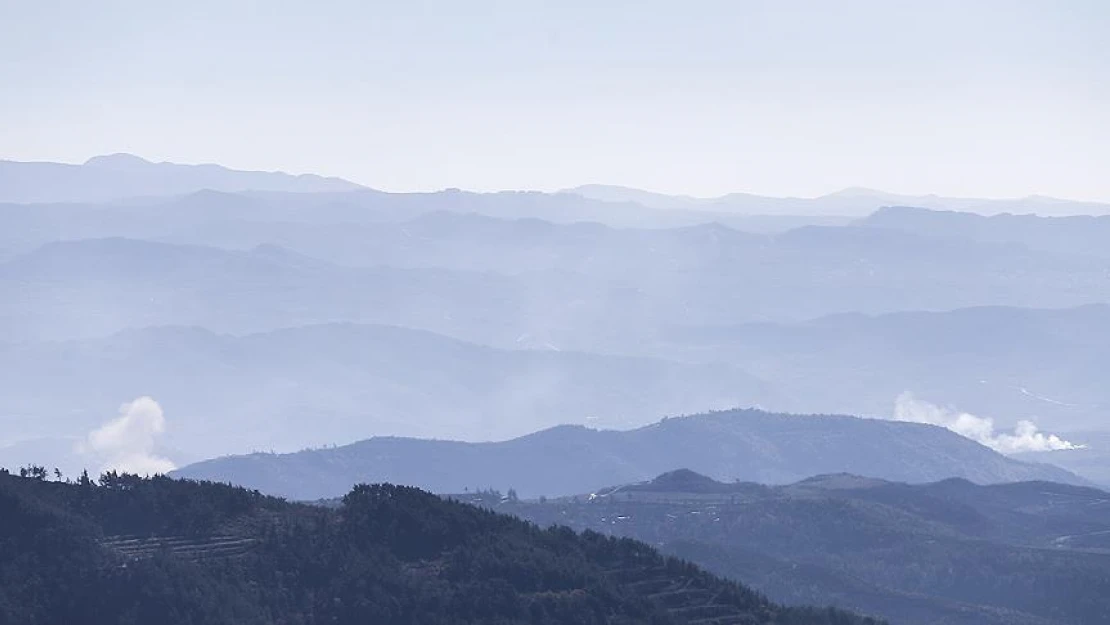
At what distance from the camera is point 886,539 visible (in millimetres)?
139125

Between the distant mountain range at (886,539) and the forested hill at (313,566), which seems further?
the distant mountain range at (886,539)

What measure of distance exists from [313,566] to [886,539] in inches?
2949

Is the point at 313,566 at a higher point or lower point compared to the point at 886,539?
lower

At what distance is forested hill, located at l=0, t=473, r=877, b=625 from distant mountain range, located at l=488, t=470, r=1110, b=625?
39735 millimetres

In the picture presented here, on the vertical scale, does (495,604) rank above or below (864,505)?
below

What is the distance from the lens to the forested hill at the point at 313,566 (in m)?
64.8

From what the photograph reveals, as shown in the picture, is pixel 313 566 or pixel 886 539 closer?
pixel 313 566

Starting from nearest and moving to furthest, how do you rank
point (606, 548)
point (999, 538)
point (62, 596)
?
point (62, 596) < point (606, 548) < point (999, 538)

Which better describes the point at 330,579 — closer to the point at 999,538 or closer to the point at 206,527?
the point at 206,527

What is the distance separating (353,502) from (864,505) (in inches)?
3166

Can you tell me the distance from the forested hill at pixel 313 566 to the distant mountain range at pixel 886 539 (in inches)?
1564

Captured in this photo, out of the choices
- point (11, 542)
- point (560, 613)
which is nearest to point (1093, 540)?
point (560, 613)

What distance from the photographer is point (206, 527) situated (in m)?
72.6

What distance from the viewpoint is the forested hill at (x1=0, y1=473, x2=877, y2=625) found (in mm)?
64812
